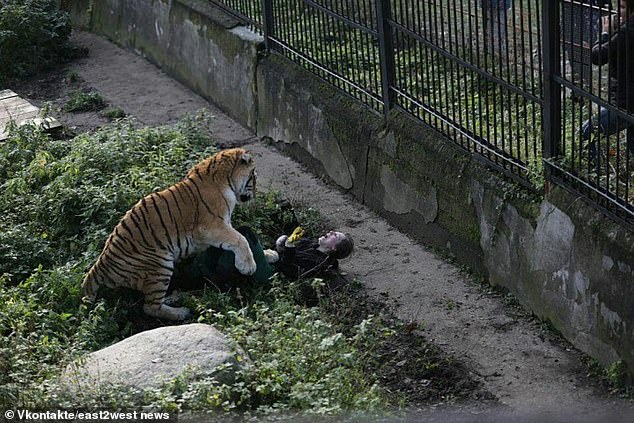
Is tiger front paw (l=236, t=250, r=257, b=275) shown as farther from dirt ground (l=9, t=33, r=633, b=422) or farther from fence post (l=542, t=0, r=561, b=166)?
fence post (l=542, t=0, r=561, b=166)

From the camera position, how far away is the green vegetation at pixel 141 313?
5875 mm

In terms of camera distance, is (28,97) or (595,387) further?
(28,97)

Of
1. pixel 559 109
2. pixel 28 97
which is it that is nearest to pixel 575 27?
pixel 559 109

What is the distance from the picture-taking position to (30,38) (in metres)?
13.4

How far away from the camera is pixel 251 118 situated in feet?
36.3

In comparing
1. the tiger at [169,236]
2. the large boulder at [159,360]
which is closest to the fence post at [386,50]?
the tiger at [169,236]

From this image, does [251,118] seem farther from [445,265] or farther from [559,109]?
[559,109]

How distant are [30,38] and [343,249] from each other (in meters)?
6.89

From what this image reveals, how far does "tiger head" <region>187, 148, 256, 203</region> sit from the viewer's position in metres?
8.00

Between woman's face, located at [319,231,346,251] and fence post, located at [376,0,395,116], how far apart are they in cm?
133

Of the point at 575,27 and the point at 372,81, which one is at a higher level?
the point at 575,27

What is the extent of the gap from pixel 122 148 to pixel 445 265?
9.72 ft

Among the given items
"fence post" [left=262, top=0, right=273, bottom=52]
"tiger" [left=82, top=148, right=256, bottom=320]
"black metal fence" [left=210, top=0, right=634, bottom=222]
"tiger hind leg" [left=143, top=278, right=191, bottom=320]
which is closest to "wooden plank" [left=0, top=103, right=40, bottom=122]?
"fence post" [left=262, top=0, right=273, bottom=52]

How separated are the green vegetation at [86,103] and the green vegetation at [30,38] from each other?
1470 millimetres
